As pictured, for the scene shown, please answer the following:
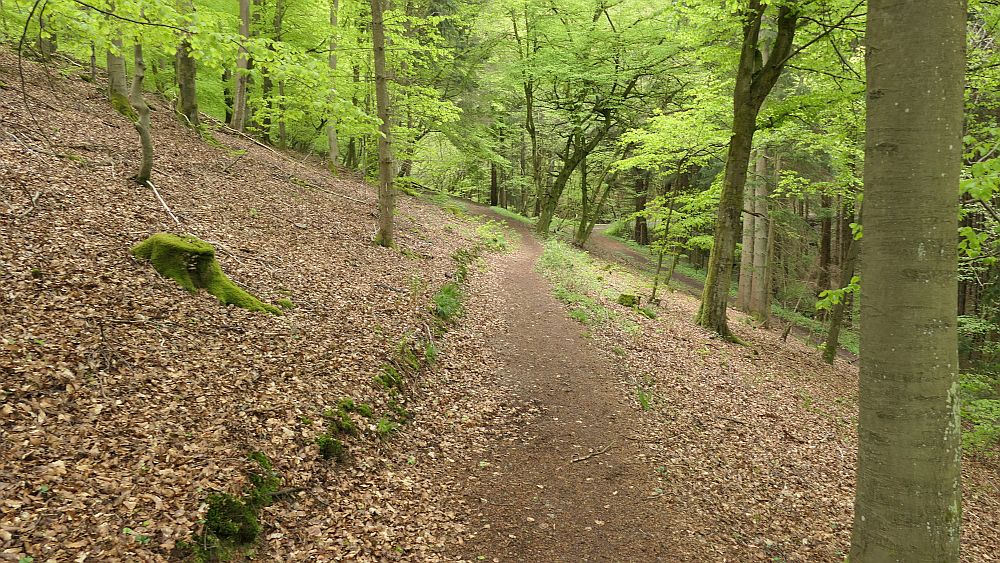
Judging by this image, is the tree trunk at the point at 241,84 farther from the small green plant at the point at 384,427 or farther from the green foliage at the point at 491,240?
the small green plant at the point at 384,427

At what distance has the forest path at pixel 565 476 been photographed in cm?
446

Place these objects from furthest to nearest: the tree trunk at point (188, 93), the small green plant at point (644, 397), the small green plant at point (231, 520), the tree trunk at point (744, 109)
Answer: the tree trunk at point (188, 93), the tree trunk at point (744, 109), the small green plant at point (644, 397), the small green plant at point (231, 520)

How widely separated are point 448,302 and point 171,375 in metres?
5.58

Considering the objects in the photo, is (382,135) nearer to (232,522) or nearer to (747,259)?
(232,522)

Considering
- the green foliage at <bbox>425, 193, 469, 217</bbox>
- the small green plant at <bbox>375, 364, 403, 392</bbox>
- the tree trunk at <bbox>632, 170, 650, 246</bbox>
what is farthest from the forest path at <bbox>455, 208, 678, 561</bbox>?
the tree trunk at <bbox>632, 170, 650, 246</bbox>

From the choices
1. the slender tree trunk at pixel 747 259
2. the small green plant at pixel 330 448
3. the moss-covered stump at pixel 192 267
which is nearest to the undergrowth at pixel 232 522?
the small green plant at pixel 330 448

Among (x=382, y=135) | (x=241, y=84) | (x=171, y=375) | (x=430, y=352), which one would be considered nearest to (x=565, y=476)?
(x=430, y=352)

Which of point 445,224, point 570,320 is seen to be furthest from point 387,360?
point 445,224

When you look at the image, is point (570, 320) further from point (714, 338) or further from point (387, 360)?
point (387, 360)

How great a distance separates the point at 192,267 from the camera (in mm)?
6434

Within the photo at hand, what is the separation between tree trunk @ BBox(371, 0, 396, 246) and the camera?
10.4m

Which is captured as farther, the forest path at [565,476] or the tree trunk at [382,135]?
the tree trunk at [382,135]

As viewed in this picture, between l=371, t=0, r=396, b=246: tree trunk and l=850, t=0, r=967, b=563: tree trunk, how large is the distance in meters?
9.25

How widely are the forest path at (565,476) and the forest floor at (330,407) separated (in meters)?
0.03
